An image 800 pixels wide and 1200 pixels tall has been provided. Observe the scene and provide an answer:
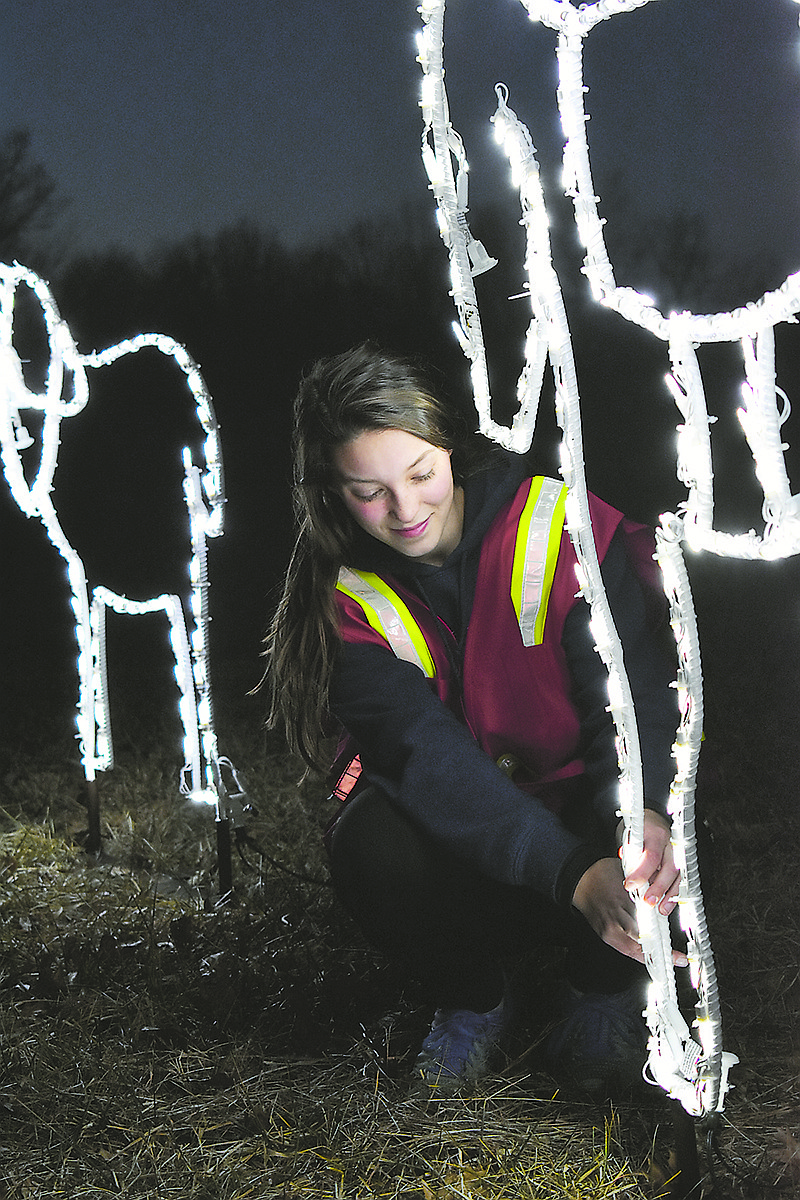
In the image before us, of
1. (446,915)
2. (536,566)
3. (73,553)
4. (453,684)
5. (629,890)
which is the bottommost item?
(446,915)

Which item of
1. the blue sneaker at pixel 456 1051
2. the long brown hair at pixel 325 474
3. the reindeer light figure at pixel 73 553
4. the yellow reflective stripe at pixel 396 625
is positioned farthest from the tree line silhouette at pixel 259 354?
the blue sneaker at pixel 456 1051

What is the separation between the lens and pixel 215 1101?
136cm

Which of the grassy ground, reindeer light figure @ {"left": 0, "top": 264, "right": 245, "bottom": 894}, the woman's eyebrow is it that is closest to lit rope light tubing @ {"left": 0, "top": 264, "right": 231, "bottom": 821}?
reindeer light figure @ {"left": 0, "top": 264, "right": 245, "bottom": 894}

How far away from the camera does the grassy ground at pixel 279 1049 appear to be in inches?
47.5

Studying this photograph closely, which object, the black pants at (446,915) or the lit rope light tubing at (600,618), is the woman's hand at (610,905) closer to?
the lit rope light tubing at (600,618)

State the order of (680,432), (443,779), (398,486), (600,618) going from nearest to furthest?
1. (680,432)
2. (600,618)
3. (443,779)
4. (398,486)

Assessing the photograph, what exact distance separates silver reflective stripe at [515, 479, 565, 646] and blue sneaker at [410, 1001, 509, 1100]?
505 mm

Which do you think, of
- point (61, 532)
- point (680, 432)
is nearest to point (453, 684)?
Answer: point (680, 432)

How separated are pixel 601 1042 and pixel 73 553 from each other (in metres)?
1.41

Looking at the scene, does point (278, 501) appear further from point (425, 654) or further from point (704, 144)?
point (425, 654)

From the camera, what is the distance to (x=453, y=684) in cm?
148

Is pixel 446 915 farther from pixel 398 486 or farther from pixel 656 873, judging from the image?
pixel 398 486

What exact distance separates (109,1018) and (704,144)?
8.26 ft

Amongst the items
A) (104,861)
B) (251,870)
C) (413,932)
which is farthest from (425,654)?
(104,861)
